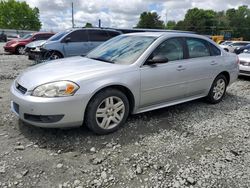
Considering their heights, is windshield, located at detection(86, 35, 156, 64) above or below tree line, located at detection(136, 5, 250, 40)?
below

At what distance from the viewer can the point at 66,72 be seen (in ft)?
11.9

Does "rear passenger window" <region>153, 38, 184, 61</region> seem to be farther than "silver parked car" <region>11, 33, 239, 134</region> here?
Yes

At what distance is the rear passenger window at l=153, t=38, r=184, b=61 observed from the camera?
432 centimetres

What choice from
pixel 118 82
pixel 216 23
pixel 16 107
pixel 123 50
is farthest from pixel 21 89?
pixel 216 23

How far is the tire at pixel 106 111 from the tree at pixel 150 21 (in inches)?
3111

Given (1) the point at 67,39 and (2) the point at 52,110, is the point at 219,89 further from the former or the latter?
(1) the point at 67,39

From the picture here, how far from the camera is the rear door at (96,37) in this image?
11.1 m

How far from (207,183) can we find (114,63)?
219 centimetres

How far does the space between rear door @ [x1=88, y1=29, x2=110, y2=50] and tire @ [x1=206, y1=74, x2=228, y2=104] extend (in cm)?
669

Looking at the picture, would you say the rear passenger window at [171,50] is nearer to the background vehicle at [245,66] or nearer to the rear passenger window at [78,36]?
the background vehicle at [245,66]

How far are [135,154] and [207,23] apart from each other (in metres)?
94.5

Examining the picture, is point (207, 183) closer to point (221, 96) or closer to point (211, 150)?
point (211, 150)

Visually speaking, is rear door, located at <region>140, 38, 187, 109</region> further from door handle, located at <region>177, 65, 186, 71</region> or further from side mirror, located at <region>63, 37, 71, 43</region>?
side mirror, located at <region>63, 37, 71, 43</region>

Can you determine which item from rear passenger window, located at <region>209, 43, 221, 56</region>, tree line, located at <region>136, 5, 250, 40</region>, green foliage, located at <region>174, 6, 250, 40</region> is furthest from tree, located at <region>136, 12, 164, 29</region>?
rear passenger window, located at <region>209, 43, 221, 56</region>
